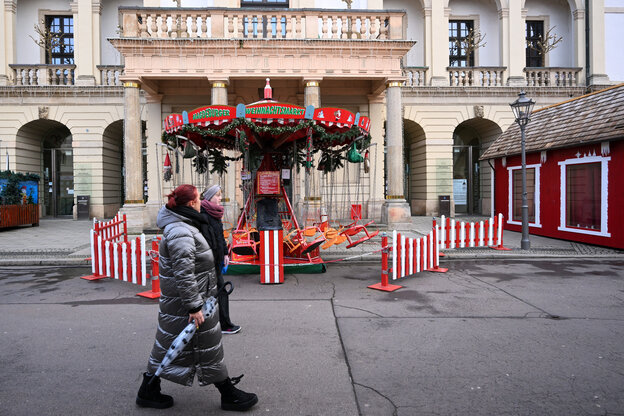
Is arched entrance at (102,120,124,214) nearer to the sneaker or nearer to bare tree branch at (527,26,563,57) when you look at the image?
the sneaker

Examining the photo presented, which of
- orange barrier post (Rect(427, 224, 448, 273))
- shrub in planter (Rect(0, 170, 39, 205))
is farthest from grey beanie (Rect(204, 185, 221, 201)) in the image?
shrub in planter (Rect(0, 170, 39, 205))

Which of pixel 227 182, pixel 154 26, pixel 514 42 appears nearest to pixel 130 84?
pixel 154 26

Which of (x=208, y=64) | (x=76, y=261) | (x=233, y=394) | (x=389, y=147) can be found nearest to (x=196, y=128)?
(x=76, y=261)

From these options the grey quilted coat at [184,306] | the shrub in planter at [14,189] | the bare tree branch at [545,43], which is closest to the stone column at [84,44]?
the shrub in planter at [14,189]

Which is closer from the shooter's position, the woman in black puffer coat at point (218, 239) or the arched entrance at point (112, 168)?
the woman in black puffer coat at point (218, 239)

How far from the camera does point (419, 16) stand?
23.5m

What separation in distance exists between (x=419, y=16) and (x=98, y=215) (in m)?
21.5

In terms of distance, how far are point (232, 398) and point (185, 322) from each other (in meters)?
0.72

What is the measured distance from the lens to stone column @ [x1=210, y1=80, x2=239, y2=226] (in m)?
15.0

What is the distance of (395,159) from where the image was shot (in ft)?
51.4

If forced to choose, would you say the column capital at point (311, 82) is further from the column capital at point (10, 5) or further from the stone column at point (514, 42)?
the column capital at point (10, 5)

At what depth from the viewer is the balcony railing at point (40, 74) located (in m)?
21.0

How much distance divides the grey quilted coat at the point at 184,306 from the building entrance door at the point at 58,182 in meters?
24.6

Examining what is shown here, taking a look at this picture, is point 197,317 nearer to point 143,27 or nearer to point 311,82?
Answer: point 311,82
